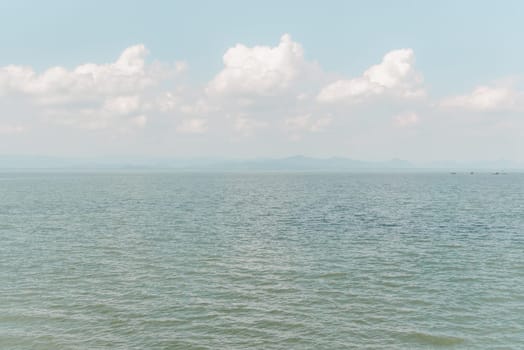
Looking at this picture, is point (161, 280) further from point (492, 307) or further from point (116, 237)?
point (492, 307)

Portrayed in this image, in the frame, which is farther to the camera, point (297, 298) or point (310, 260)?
point (310, 260)

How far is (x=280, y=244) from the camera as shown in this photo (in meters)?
52.1

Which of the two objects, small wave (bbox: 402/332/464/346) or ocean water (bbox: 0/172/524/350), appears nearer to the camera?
small wave (bbox: 402/332/464/346)

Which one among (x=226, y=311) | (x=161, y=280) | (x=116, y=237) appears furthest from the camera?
(x=116, y=237)

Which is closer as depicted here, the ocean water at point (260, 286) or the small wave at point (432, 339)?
the small wave at point (432, 339)

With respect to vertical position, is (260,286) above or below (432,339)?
above

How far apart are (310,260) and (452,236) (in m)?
26.8

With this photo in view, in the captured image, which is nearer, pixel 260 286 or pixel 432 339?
pixel 432 339

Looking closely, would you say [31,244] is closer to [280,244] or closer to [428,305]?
[280,244]

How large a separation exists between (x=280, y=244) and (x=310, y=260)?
30.5ft

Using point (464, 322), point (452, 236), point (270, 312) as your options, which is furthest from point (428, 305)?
point (452, 236)

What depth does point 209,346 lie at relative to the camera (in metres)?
24.0

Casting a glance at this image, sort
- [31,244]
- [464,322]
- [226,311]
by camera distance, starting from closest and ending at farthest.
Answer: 1. [464,322]
2. [226,311]
3. [31,244]

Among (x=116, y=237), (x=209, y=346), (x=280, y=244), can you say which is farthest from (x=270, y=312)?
(x=116, y=237)
